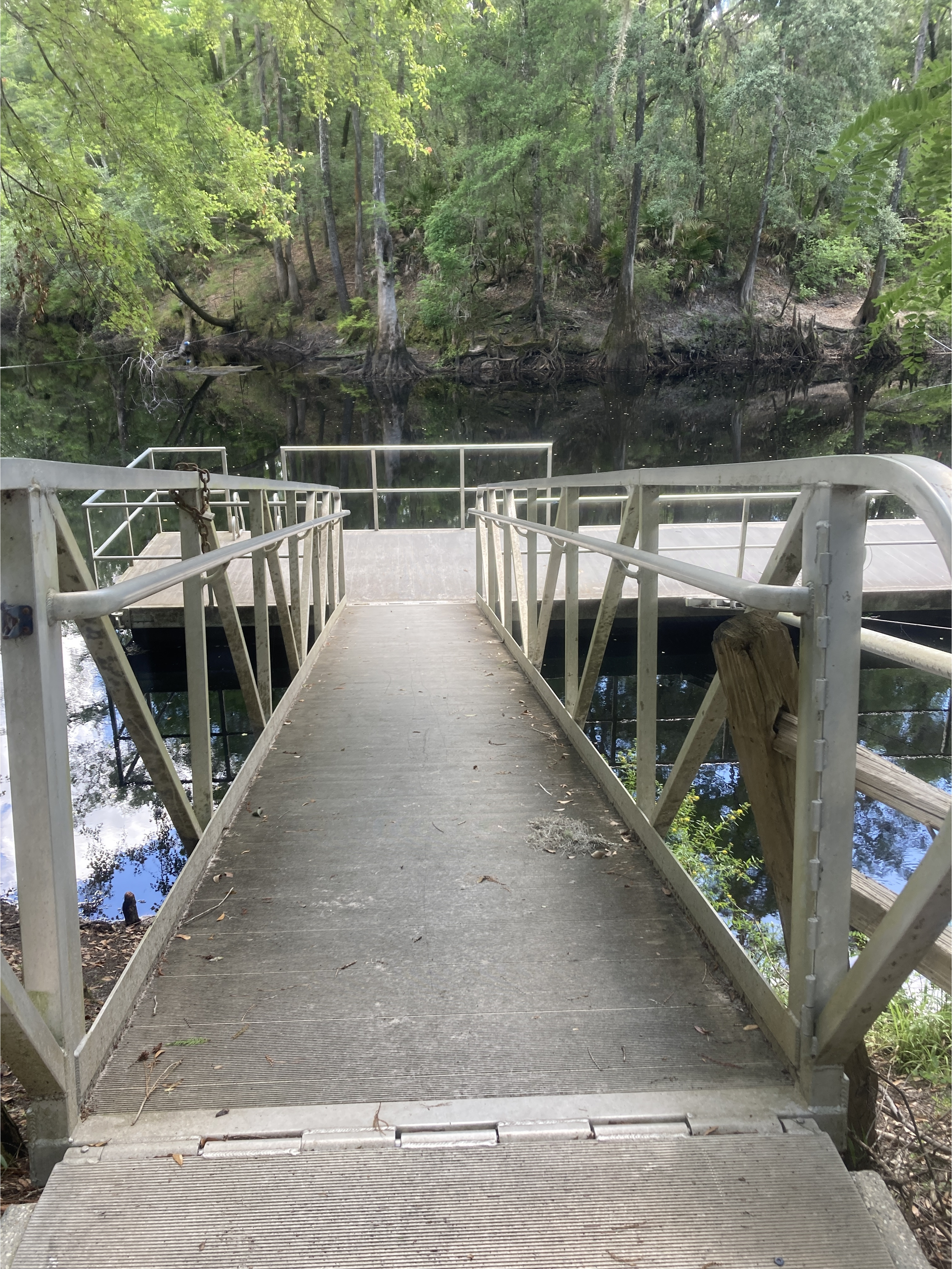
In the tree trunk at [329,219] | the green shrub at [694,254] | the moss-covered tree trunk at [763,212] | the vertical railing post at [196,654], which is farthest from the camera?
the tree trunk at [329,219]

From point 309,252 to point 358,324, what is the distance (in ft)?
16.8

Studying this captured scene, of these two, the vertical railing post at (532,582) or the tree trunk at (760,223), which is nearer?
the vertical railing post at (532,582)

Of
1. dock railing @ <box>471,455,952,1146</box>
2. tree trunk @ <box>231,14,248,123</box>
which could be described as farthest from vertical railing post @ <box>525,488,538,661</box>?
tree trunk @ <box>231,14,248,123</box>

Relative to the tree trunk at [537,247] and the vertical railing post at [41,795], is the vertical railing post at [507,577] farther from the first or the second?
the tree trunk at [537,247]

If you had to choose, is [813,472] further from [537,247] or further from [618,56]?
[537,247]

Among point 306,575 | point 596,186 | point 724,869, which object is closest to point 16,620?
point 306,575

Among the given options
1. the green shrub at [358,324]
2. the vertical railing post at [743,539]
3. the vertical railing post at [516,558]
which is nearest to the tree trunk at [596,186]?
the green shrub at [358,324]

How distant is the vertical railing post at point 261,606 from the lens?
11.8 ft

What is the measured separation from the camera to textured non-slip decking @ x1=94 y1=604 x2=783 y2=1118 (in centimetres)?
166

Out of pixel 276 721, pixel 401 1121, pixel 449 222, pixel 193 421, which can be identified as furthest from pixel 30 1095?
pixel 449 222

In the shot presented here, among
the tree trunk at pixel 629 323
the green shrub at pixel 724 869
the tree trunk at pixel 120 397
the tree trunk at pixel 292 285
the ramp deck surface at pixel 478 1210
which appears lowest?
the green shrub at pixel 724 869

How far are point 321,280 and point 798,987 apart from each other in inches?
1429

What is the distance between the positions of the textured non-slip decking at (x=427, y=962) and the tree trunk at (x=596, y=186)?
2576cm

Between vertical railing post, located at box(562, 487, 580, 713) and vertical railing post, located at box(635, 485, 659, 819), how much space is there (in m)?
1.07
